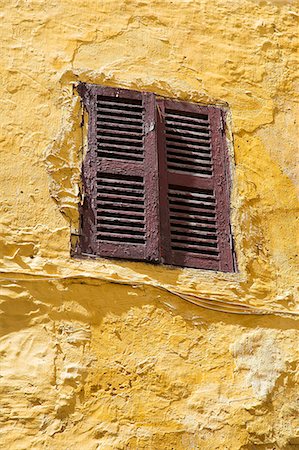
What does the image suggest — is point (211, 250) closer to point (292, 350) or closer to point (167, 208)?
point (167, 208)

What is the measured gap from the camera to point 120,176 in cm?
598

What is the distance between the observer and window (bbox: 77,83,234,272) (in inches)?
228

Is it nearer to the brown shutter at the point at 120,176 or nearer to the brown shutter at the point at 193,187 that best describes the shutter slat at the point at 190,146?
the brown shutter at the point at 193,187

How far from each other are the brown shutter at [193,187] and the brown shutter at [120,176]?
0.29 ft

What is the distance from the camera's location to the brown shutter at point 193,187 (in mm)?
5898

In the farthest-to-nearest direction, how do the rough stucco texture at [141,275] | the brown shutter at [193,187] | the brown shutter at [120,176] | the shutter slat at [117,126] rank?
the shutter slat at [117,126] → the brown shutter at [193,187] → the brown shutter at [120,176] → the rough stucco texture at [141,275]

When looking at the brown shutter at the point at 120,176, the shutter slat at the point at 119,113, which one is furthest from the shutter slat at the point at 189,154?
the shutter slat at the point at 119,113

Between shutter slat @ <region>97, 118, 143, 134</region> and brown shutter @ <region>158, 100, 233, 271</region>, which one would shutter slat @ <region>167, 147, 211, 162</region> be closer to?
brown shutter @ <region>158, 100, 233, 271</region>

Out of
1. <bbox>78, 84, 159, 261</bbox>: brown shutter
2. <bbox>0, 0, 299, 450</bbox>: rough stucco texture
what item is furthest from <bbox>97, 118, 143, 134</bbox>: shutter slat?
<bbox>0, 0, 299, 450</bbox>: rough stucco texture

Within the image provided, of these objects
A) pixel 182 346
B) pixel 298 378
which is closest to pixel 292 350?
pixel 298 378

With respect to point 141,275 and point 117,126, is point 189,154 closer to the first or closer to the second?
point 117,126

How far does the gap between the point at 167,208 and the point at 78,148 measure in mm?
661

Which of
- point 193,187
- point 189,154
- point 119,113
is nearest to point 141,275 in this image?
point 193,187

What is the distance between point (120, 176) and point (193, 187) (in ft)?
1.56
